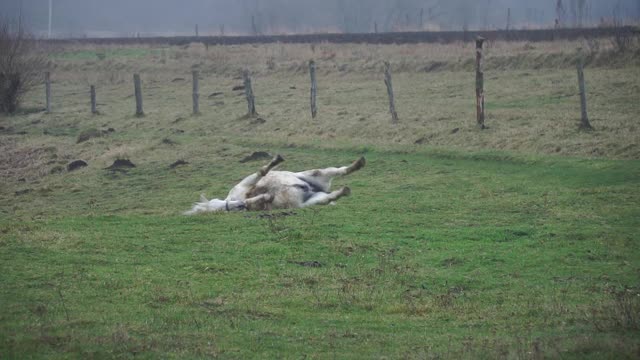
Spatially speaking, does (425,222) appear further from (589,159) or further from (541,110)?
(541,110)

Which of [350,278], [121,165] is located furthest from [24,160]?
[350,278]

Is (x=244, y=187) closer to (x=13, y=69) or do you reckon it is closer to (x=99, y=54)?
(x=13, y=69)

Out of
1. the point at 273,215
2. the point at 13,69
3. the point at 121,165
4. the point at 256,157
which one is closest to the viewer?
→ the point at 273,215

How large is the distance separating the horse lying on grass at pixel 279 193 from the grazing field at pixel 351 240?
68 centimetres

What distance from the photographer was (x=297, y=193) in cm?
1620

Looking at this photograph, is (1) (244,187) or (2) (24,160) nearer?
(1) (244,187)

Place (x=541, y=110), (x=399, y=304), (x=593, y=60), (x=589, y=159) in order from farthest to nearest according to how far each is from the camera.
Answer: (x=593, y=60), (x=541, y=110), (x=589, y=159), (x=399, y=304)

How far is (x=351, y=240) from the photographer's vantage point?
42.8ft

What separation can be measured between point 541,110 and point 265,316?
71.3 feet

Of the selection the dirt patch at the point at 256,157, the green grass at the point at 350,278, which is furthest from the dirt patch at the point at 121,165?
the green grass at the point at 350,278

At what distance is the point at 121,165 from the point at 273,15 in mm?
107758

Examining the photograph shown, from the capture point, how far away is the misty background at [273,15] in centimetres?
12256

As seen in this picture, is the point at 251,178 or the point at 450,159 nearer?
the point at 251,178

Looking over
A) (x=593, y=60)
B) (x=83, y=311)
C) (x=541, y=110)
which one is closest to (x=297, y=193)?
(x=83, y=311)
